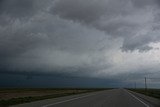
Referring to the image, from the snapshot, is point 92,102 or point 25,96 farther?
point 25,96

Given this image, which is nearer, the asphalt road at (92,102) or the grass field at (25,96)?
the asphalt road at (92,102)

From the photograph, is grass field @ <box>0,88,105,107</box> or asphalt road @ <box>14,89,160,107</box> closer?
asphalt road @ <box>14,89,160,107</box>
